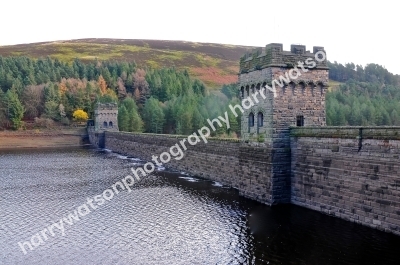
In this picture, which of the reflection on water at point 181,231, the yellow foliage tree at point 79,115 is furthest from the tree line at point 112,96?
the reflection on water at point 181,231

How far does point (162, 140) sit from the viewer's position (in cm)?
4644

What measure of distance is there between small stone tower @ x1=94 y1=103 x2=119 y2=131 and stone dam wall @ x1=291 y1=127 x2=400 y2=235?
58.6m

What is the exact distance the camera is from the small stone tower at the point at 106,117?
7762 centimetres

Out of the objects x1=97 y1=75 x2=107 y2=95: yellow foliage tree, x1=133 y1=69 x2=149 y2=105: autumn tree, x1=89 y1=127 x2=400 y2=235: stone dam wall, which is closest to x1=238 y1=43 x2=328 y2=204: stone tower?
x1=89 y1=127 x2=400 y2=235: stone dam wall

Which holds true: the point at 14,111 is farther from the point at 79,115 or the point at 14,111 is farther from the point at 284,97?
the point at 284,97

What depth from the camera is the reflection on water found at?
53.4 feet

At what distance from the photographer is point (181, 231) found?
19.9 m

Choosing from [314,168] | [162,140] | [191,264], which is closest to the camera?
[191,264]

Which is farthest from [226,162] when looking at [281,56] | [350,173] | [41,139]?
[41,139]

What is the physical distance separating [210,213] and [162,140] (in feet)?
79.4

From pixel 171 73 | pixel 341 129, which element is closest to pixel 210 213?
pixel 341 129

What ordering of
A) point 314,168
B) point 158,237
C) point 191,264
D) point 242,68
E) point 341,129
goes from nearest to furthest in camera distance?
point 191,264
point 158,237
point 341,129
point 314,168
point 242,68

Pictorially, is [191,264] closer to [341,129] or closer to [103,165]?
[341,129]

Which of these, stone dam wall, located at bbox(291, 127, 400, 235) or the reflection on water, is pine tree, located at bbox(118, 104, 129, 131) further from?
stone dam wall, located at bbox(291, 127, 400, 235)
